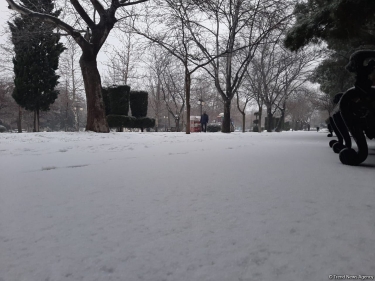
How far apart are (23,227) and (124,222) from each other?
1.15ft

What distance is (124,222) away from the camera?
977mm

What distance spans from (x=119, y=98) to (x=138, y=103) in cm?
328

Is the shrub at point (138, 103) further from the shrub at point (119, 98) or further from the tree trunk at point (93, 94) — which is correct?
the tree trunk at point (93, 94)

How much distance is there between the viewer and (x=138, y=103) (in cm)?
1909

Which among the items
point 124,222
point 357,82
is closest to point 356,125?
point 357,82

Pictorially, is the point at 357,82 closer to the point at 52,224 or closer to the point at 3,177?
the point at 52,224

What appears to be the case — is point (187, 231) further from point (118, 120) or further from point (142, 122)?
point (142, 122)

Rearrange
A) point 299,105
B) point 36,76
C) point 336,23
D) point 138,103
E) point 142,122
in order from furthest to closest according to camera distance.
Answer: point 299,105, point 36,76, point 138,103, point 142,122, point 336,23

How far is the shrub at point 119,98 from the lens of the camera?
15.8 meters

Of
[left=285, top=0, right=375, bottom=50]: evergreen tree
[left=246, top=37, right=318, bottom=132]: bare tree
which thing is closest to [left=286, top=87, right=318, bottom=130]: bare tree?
[left=246, top=37, right=318, bottom=132]: bare tree

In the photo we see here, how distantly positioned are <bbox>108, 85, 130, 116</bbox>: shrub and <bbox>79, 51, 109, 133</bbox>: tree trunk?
237 inches

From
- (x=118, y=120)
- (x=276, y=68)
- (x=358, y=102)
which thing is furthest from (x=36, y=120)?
(x=358, y=102)

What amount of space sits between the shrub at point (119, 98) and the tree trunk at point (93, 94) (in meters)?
6.01

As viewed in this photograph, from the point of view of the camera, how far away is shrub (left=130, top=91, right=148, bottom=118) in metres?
19.0
